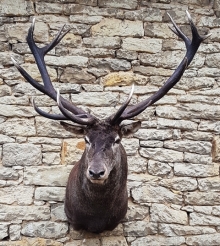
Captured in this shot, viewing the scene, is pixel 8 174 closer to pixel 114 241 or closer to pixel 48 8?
pixel 114 241

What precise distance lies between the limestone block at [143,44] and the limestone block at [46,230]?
1886 millimetres

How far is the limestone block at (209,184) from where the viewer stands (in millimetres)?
5254

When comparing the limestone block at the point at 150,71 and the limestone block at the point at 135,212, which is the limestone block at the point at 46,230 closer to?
the limestone block at the point at 135,212

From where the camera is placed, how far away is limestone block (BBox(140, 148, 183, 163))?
17.2 ft

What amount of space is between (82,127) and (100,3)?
1.70 meters

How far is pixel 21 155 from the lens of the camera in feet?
16.7

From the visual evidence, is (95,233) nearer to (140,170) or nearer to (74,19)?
(140,170)

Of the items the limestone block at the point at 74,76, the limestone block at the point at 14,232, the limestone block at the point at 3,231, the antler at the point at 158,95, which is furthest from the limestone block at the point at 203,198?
the limestone block at the point at 3,231

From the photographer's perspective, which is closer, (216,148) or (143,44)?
(216,148)

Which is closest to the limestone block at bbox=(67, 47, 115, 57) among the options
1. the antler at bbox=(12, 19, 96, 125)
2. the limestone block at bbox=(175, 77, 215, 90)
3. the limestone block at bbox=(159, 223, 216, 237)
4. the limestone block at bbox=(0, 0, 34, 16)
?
the limestone block at bbox=(0, 0, 34, 16)

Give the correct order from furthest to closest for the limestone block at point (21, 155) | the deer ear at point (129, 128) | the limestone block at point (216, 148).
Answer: the limestone block at point (216, 148) < the limestone block at point (21, 155) < the deer ear at point (129, 128)

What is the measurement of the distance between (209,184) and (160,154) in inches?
22.4

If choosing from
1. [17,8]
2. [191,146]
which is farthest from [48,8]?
[191,146]

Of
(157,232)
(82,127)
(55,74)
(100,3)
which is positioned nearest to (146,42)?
(100,3)
